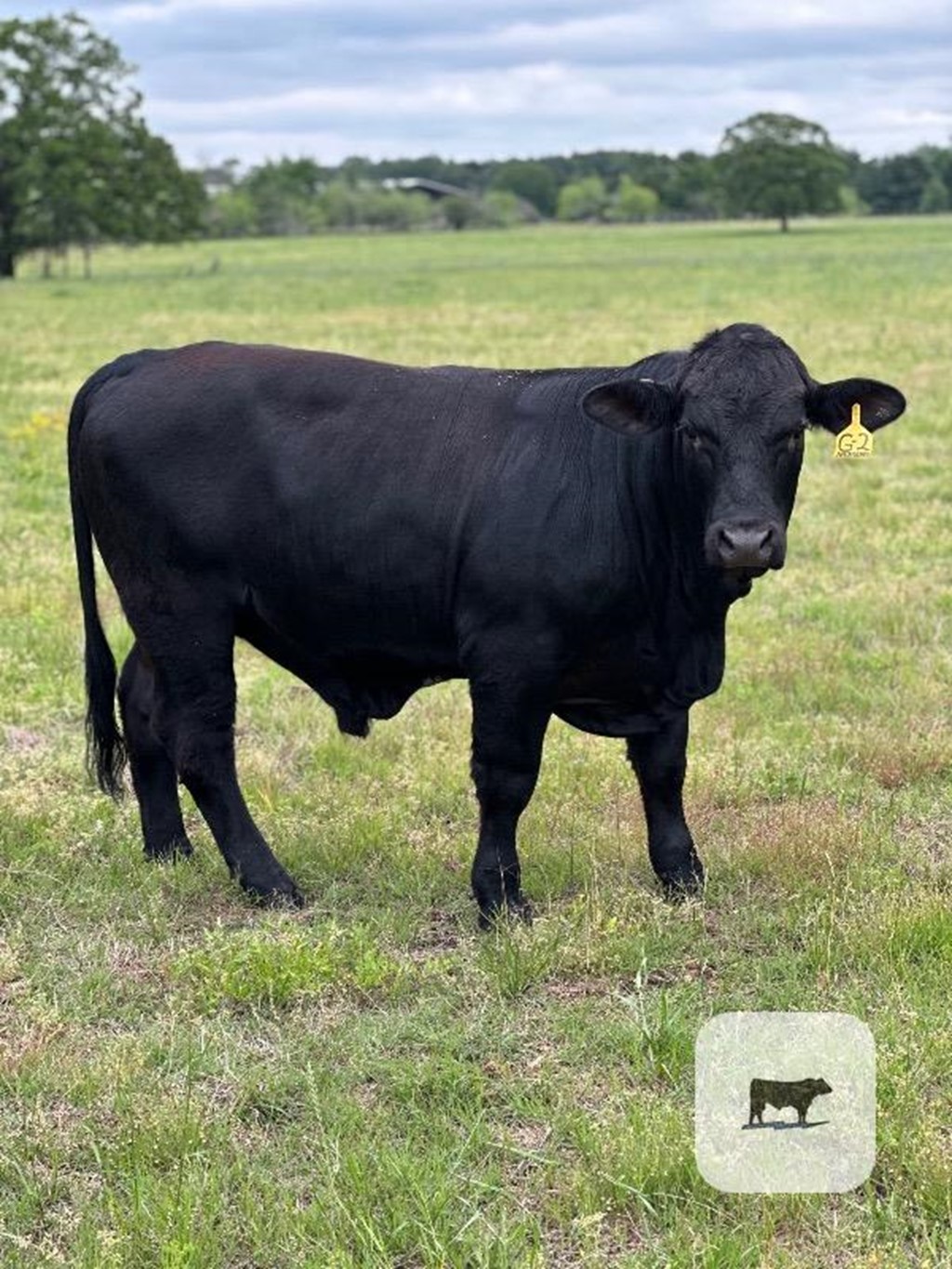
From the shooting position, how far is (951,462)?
14.7 meters

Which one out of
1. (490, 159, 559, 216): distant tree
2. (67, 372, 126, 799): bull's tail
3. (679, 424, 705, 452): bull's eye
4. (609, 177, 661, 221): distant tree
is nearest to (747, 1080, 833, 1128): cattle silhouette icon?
(679, 424, 705, 452): bull's eye

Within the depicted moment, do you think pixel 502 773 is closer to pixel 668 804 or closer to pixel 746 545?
pixel 668 804

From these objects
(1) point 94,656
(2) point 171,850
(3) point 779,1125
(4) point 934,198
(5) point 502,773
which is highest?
(4) point 934,198

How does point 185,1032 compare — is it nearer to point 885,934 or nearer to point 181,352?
point 885,934

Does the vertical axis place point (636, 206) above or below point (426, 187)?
below

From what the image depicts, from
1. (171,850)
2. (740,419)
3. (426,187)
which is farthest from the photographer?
(426,187)

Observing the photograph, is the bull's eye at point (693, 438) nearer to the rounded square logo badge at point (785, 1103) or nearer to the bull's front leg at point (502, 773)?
the bull's front leg at point (502, 773)

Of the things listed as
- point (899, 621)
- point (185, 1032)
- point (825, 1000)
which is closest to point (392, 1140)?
point (185, 1032)

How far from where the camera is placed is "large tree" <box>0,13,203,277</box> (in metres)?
59.6

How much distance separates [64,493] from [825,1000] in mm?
10401

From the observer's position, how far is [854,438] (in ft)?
17.4

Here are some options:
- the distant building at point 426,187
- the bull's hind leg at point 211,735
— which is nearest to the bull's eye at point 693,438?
the bull's hind leg at point 211,735

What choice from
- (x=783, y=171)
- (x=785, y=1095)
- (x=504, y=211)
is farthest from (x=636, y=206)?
(x=785, y=1095)

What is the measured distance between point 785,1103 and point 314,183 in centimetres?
16042
